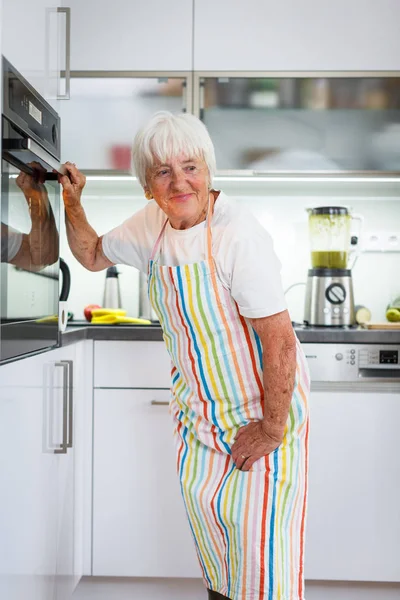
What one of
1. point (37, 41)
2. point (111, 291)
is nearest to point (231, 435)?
point (37, 41)

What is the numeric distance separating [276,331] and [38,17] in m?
0.79

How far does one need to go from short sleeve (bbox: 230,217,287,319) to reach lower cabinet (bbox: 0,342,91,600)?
0.43 m

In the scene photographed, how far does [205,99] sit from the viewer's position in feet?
7.80

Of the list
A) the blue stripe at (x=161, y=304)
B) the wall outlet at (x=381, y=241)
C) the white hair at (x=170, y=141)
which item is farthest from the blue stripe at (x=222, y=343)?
the wall outlet at (x=381, y=241)

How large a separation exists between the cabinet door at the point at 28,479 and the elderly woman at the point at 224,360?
0.29 m

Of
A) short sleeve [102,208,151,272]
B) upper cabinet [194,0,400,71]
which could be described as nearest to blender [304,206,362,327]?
upper cabinet [194,0,400,71]

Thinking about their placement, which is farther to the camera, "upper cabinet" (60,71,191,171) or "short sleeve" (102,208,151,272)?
"upper cabinet" (60,71,191,171)

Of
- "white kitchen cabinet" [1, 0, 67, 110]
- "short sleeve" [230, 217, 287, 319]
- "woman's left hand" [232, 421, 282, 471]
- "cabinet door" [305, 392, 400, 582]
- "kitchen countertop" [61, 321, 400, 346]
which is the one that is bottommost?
"cabinet door" [305, 392, 400, 582]

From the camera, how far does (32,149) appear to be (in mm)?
1259

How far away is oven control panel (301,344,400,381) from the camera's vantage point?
6.55 feet

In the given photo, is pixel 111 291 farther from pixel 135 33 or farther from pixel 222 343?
pixel 222 343

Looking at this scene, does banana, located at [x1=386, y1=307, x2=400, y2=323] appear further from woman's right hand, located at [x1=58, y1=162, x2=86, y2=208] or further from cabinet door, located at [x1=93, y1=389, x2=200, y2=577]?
woman's right hand, located at [x1=58, y1=162, x2=86, y2=208]

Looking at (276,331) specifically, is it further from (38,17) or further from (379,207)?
(379,207)

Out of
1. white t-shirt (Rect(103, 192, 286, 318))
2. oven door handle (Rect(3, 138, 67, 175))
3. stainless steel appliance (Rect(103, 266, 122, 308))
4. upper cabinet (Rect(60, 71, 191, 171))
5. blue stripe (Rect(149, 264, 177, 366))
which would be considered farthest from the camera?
stainless steel appliance (Rect(103, 266, 122, 308))
